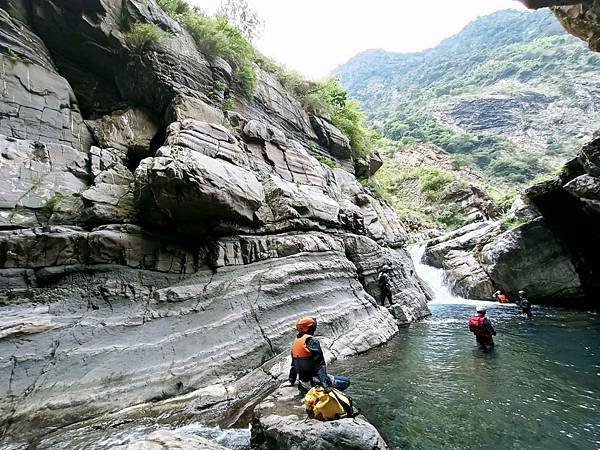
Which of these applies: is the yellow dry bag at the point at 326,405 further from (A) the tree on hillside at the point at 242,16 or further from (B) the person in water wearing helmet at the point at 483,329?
(A) the tree on hillside at the point at 242,16

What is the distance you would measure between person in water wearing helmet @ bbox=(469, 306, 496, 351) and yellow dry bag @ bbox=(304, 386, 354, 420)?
6.94 metres

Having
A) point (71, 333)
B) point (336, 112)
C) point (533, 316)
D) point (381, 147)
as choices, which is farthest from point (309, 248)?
point (381, 147)

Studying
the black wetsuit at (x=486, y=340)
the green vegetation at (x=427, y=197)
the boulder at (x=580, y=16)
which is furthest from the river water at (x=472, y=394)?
the green vegetation at (x=427, y=197)

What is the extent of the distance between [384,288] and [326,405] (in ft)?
Result: 34.3

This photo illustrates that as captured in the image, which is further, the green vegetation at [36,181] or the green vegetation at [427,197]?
the green vegetation at [427,197]

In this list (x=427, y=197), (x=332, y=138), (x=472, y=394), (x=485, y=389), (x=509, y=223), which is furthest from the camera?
(x=427, y=197)

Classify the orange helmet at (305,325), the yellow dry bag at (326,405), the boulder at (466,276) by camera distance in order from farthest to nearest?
the boulder at (466,276) < the orange helmet at (305,325) < the yellow dry bag at (326,405)

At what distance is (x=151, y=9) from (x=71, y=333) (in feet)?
40.7

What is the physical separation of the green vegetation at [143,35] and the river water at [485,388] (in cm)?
1294

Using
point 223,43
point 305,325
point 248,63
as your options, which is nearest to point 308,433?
point 305,325

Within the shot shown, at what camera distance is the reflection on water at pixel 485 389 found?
570cm

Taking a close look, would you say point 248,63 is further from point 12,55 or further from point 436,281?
point 436,281

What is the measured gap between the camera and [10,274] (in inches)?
288

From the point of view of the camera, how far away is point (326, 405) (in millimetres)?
5008
